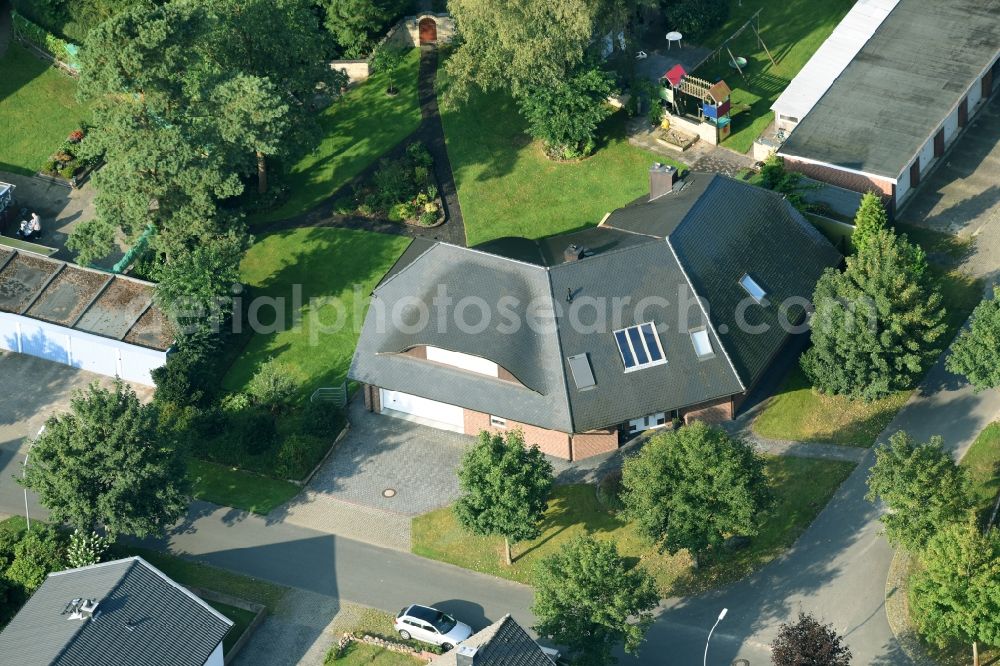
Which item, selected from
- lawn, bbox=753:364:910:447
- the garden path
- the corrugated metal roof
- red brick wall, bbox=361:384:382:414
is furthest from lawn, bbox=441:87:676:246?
lawn, bbox=753:364:910:447

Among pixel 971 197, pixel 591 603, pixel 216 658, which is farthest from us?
pixel 971 197

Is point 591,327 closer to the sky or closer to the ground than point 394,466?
closer to the sky

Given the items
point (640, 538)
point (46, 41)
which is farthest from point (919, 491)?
point (46, 41)

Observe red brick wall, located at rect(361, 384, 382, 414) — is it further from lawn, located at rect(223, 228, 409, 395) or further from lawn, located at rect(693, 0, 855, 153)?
lawn, located at rect(693, 0, 855, 153)

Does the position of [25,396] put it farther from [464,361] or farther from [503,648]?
[503,648]

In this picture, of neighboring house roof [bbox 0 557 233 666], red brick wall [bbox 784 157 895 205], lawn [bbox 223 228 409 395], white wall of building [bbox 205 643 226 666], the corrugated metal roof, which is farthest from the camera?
the corrugated metal roof

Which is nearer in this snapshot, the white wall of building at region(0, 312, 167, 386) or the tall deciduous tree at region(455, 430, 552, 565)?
the tall deciduous tree at region(455, 430, 552, 565)

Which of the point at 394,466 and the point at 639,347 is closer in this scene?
the point at 639,347
